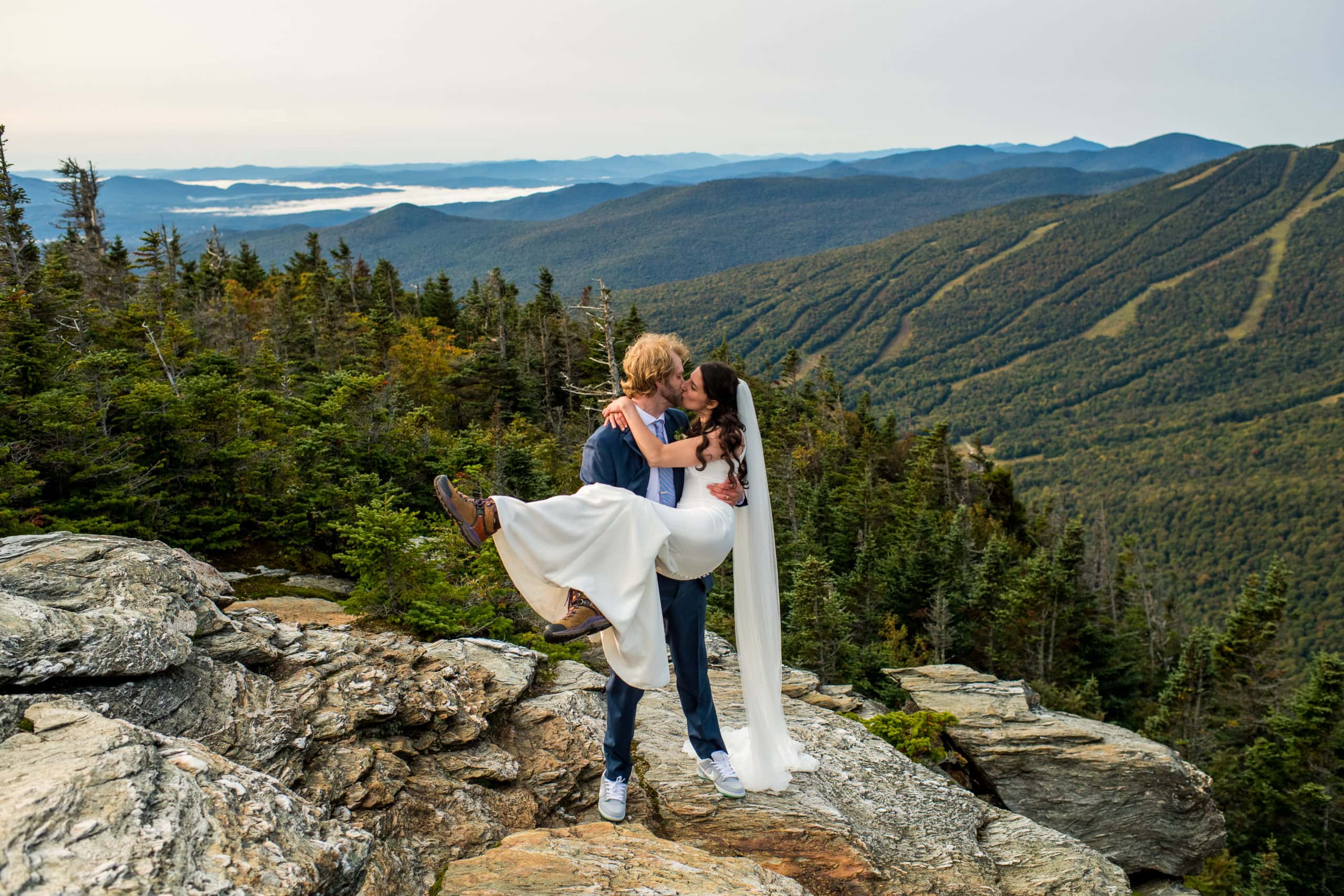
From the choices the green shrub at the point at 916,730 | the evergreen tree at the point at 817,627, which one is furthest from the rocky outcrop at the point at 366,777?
the evergreen tree at the point at 817,627

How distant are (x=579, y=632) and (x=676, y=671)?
1.03 metres

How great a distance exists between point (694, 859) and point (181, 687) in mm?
3566

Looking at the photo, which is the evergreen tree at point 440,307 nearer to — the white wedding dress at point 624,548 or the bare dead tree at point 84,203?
the bare dead tree at point 84,203

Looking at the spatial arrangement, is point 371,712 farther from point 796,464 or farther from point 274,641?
point 796,464

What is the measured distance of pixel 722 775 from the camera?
18.9 ft

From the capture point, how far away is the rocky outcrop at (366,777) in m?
3.28

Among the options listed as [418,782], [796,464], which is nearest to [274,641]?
[418,782]

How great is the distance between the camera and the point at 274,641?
21.1 feet

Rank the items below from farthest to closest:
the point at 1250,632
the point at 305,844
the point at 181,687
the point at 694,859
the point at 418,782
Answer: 1. the point at 1250,632
2. the point at 418,782
3. the point at 181,687
4. the point at 694,859
5. the point at 305,844

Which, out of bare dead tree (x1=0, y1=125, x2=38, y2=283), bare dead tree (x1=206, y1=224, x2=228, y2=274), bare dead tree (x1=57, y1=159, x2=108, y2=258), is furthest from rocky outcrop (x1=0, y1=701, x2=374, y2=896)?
bare dead tree (x1=206, y1=224, x2=228, y2=274)

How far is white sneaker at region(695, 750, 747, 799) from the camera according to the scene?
5727 millimetres

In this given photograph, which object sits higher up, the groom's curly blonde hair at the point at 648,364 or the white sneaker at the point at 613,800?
the groom's curly blonde hair at the point at 648,364

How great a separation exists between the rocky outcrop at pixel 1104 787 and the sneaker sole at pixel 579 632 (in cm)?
866

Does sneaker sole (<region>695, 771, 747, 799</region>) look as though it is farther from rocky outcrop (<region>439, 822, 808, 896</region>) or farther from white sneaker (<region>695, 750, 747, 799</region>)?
rocky outcrop (<region>439, 822, 808, 896</region>)
